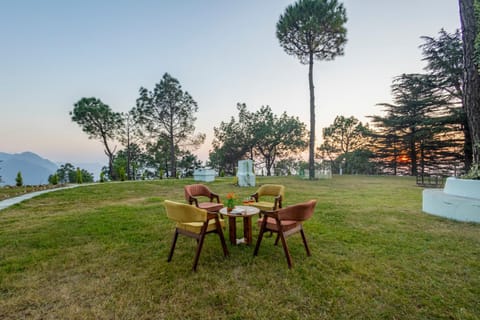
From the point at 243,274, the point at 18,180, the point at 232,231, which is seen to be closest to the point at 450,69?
the point at 232,231

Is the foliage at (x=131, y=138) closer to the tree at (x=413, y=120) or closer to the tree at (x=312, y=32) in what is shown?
the tree at (x=312, y=32)

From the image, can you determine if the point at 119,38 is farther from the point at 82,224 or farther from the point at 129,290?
the point at 129,290

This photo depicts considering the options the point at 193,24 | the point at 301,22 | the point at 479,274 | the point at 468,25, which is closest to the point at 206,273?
the point at 479,274

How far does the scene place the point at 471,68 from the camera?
15.3 ft

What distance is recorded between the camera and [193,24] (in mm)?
9234

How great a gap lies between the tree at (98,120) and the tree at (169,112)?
97.6 inches

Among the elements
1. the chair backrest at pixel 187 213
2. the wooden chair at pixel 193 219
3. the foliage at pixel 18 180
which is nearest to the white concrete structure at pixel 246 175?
the wooden chair at pixel 193 219

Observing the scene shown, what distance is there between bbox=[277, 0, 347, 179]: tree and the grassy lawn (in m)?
10.9

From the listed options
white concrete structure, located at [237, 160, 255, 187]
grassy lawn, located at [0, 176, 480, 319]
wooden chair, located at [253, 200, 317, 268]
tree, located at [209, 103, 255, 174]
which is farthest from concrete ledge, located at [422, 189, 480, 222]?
tree, located at [209, 103, 255, 174]

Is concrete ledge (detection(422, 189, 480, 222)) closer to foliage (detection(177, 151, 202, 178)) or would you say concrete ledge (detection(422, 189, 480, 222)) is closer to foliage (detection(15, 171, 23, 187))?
foliage (detection(15, 171, 23, 187))

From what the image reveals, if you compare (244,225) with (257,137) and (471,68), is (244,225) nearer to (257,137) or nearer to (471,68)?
(471,68)

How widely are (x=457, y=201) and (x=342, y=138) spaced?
66.6 ft

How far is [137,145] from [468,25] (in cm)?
2273

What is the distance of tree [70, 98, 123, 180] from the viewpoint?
1734 cm
